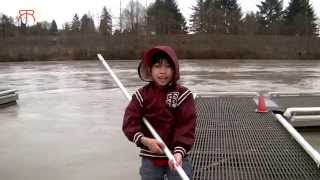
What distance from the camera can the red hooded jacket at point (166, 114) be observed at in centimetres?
312

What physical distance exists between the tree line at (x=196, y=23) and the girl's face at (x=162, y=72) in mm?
45162

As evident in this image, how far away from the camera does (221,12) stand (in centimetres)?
5841

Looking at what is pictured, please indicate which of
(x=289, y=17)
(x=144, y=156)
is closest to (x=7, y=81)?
(x=144, y=156)

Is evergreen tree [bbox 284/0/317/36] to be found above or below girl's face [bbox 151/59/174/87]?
above

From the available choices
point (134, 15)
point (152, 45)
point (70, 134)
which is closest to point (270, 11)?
point (134, 15)

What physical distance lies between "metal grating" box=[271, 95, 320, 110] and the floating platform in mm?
6019

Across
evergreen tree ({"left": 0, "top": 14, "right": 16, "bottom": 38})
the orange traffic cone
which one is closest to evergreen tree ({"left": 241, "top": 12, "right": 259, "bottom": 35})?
evergreen tree ({"left": 0, "top": 14, "right": 16, "bottom": 38})

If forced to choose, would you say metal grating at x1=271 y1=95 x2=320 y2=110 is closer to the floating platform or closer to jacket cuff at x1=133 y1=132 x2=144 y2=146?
the floating platform

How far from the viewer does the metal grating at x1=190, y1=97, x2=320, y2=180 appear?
5520 millimetres

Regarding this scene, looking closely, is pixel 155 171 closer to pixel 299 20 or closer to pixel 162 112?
pixel 162 112

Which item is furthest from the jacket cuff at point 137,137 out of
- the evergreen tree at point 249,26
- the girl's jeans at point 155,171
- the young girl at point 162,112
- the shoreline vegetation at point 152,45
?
the evergreen tree at point 249,26

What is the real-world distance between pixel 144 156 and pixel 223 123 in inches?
205

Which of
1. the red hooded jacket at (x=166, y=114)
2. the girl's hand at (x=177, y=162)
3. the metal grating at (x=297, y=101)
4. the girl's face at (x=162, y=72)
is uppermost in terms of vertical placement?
the girl's face at (x=162, y=72)

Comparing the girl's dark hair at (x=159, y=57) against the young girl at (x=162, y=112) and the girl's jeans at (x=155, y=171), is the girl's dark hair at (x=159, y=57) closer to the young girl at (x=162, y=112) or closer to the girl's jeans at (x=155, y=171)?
the young girl at (x=162, y=112)
